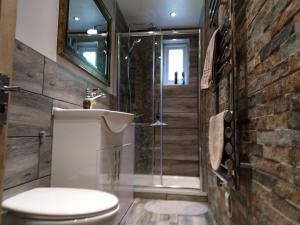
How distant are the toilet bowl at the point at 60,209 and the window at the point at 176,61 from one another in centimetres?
281

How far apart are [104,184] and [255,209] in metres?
0.96

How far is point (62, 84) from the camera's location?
1.67 meters

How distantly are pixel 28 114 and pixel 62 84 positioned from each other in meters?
0.44

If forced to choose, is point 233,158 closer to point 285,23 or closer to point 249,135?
point 249,135

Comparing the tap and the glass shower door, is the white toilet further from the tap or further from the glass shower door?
the glass shower door

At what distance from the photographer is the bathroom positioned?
801 millimetres

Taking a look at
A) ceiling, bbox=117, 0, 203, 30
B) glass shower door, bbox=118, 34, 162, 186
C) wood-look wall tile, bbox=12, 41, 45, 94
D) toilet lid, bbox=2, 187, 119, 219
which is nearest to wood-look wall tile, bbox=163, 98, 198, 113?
glass shower door, bbox=118, 34, 162, 186

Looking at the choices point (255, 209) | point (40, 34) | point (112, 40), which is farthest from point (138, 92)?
point (255, 209)

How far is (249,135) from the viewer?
1.17 m

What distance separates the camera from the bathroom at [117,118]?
801 millimetres

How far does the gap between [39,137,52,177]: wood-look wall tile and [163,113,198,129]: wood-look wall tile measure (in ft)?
7.53

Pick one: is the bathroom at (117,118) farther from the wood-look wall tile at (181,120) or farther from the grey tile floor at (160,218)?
the wood-look wall tile at (181,120)

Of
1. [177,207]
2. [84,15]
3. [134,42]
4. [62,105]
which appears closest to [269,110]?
[62,105]

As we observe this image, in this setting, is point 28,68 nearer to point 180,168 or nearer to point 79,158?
point 79,158
